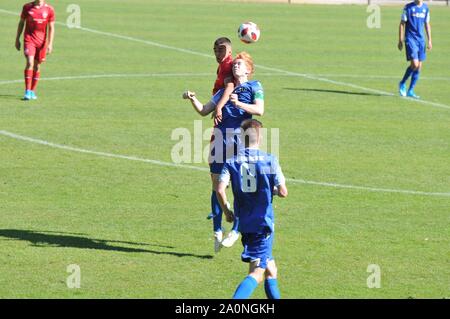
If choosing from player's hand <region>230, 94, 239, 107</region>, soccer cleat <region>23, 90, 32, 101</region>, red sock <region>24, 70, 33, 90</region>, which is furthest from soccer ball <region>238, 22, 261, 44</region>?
soccer cleat <region>23, 90, 32, 101</region>

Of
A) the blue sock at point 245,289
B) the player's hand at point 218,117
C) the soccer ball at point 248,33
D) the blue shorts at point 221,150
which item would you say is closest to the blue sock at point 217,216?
the blue shorts at point 221,150

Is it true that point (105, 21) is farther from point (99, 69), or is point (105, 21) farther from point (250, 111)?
point (250, 111)

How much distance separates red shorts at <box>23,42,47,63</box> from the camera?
2233 cm

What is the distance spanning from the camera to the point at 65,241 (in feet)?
41.9

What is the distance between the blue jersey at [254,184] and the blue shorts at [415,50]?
614 inches

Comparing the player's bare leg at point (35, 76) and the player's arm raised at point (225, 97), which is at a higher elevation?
the player's bare leg at point (35, 76)

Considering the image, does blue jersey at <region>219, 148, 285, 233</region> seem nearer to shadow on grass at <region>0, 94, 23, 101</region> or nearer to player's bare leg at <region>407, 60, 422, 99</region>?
shadow on grass at <region>0, 94, 23, 101</region>

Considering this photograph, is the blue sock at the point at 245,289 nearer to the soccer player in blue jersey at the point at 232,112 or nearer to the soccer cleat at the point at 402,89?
the soccer player in blue jersey at the point at 232,112

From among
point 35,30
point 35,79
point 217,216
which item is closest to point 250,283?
point 217,216

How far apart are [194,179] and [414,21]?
10.6 metres

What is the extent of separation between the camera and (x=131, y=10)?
43906 mm

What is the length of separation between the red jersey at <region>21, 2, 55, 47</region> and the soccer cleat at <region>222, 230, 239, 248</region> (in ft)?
36.9

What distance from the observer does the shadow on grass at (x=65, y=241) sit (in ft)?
41.0
